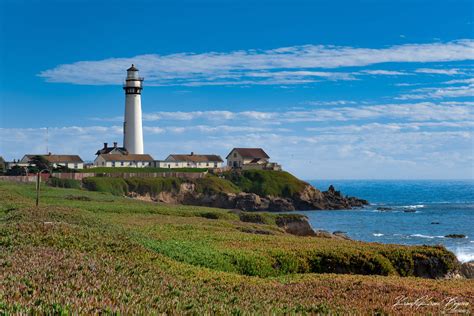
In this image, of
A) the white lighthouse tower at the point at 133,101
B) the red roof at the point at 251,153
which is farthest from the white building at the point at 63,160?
the red roof at the point at 251,153

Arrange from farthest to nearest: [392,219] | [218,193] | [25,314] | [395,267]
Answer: [218,193] → [392,219] → [395,267] → [25,314]

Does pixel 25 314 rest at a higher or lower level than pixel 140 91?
lower

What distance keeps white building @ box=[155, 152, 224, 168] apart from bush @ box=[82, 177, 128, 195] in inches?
1176

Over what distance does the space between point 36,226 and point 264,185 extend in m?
97.9

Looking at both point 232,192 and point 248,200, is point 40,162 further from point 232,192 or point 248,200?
point 248,200

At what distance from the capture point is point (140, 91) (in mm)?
110688

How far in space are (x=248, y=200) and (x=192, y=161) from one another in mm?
36931

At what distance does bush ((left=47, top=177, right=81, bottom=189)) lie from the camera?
9000 centimetres

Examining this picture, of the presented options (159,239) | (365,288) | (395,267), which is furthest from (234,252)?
(365,288)

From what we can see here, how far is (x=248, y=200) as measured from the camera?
10450cm

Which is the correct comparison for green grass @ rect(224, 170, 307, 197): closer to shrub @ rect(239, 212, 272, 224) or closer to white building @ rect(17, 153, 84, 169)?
white building @ rect(17, 153, 84, 169)

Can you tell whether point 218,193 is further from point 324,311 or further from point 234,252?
point 324,311

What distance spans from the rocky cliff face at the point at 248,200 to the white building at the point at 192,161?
1019 inches

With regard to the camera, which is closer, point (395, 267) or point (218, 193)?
point (395, 267)
